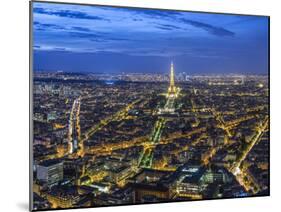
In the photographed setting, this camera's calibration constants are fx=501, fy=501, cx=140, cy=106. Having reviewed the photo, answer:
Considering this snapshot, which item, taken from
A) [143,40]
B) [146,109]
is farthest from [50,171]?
[143,40]

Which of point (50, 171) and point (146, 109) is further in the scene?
point (146, 109)

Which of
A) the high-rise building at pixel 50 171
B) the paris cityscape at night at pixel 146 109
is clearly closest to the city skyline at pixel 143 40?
the paris cityscape at night at pixel 146 109

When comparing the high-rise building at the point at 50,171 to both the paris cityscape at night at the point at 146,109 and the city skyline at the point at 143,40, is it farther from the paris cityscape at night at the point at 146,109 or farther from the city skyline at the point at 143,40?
the city skyline at the point at 143,40

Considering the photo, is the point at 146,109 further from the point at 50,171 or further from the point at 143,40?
the point at 50,171

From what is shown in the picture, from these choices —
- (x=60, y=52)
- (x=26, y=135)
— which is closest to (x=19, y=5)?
(x=60, y=52)

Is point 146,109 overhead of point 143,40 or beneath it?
beneath

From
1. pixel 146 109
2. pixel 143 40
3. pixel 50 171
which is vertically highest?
pixel 143 40

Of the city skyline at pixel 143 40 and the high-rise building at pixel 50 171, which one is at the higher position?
the city skyline at pixel 143 40
